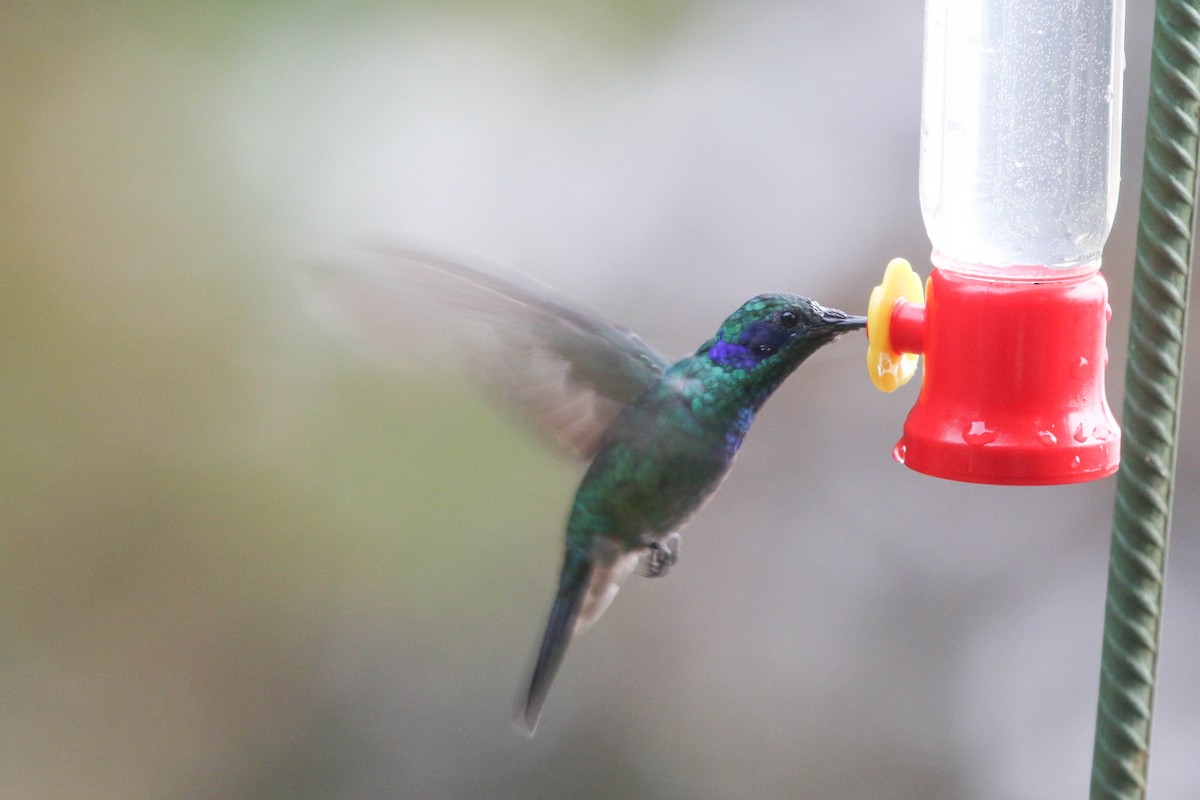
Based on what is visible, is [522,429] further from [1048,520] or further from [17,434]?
[17,434]

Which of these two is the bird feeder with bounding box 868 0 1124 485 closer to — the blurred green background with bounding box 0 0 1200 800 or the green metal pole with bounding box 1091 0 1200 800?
the green metal pole with bounding box 1091 0 1200 800

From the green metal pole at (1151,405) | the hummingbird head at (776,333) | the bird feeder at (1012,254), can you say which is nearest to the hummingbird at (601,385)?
the hummingbird head at (776,333)

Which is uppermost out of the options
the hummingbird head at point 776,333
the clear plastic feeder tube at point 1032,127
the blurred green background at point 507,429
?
the clear plastic feeder tube at point 1032,127

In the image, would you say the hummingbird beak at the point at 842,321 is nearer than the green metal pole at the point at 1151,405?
No

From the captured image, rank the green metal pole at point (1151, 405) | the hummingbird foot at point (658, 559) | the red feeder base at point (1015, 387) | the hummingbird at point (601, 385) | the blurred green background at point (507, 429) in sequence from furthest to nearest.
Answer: the blurred green background at point (507, 429) → the hummingbird foot at point (658, 559) → the hummingbird at point (601, 385) → the red feeder base at point (1015, 387) → the green metal pole at point (1151, 405)

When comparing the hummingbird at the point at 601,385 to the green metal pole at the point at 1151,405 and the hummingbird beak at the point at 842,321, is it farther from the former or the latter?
the green metal pole at the point at 1151,405

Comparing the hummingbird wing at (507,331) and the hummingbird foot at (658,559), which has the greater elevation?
the hummingbird wing at (507,331)

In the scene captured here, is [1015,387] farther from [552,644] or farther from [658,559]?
[552,644]
